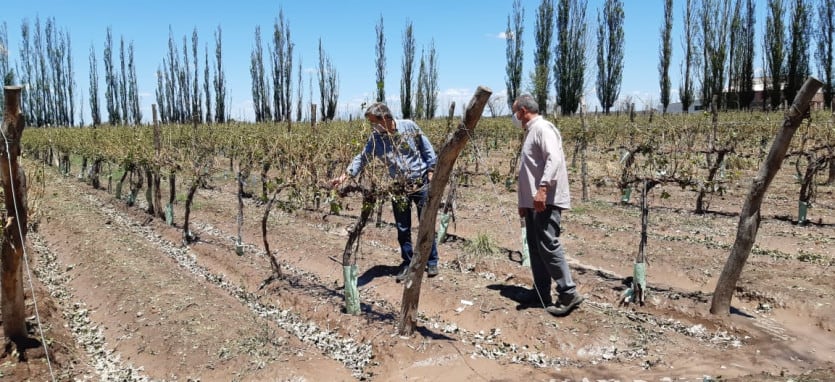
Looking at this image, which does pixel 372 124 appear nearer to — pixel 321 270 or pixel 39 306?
pixel 321 270

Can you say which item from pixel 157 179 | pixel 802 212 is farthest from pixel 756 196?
pixel 157 179

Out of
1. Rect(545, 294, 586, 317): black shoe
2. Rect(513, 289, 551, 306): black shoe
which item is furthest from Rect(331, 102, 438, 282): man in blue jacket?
Rect(545, 294, 586, 317): black shoe

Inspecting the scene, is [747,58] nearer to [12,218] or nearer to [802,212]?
[802,212]

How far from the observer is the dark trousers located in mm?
4688

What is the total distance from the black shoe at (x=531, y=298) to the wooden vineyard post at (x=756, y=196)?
150 cm

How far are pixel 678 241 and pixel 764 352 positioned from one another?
3.45 meters

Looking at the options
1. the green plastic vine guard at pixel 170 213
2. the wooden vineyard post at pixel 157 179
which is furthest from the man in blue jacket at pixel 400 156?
the wooden vineyard post at pixel 157 179

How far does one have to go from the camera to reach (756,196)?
4816 mm

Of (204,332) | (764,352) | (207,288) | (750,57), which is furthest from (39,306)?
(750,57)

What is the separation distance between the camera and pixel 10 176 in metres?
3.86

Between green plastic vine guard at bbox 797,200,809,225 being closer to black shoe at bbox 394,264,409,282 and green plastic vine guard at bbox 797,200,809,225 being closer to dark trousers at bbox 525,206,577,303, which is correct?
dark trousers at bbox 525,206,577,303

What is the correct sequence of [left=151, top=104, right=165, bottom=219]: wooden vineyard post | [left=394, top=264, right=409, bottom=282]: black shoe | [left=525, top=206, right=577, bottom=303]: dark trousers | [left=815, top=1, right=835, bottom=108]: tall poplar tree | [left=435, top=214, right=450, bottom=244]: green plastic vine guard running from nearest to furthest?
[left=525, top=206, right=577, bottom=303]: dark trousers
[left=394, top=264, right=409, bottom=282]: black shoe
[left=435, top=214, right=450, bottom=244]: green plastic vine guard
[left=151, top=104, right=165, bottom=219]: wooden vineyard post
[left=815, top=1, right=835, bottom=108]: tall poplar tree

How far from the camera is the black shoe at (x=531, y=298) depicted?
203 inches

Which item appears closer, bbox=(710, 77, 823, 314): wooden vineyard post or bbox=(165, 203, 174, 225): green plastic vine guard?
bbox=(710, 77, 823, 314): wooden vineyard post
